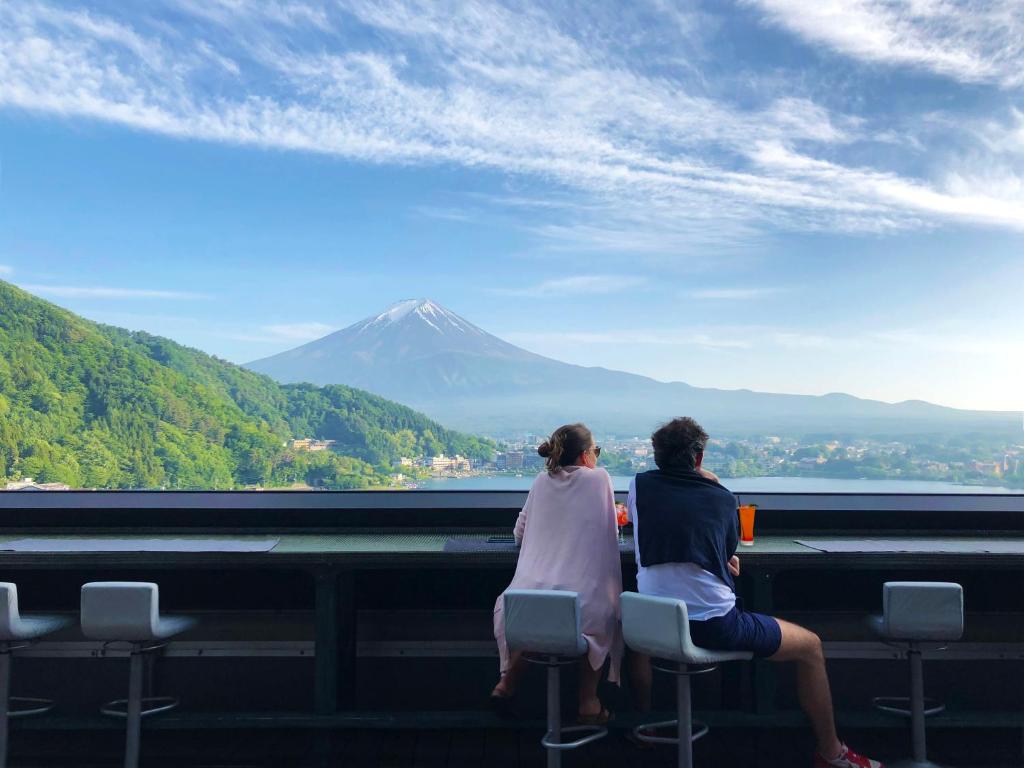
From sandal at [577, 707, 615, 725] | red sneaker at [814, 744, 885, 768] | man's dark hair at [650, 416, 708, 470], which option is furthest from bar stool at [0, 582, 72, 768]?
red sneaker at [814, 744, 885, 768]

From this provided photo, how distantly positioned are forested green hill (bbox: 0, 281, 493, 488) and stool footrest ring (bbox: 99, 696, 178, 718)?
0.84m

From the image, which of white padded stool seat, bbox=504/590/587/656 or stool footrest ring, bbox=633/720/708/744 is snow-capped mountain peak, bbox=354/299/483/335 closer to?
white padded stool seat, bbox=504/590/587/656

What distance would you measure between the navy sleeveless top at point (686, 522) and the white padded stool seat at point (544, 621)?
279 millimetres

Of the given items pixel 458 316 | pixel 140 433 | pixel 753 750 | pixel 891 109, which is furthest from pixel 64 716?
pixel 891 109

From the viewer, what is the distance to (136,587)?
217 cm

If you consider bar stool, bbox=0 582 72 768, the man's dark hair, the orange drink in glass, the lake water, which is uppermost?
the man's dark hair

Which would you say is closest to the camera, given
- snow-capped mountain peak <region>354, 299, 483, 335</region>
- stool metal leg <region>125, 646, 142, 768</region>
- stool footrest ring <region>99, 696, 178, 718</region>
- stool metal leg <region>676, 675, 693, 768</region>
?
stool metal leg <region>676, 675, 693, 768</region>

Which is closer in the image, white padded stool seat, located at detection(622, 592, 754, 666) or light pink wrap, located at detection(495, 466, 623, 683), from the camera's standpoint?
white padded stool seat, located at detection(622, 592, 754, 666)

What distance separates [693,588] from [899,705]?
141 cm

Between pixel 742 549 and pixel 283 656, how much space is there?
5.65 feet

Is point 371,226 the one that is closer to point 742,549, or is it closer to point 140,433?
point 140,433

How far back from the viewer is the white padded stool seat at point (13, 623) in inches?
84.7

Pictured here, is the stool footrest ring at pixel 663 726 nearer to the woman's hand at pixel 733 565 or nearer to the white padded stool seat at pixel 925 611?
the woman's hand at pixel 733 565

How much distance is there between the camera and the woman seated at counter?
2.29 m
